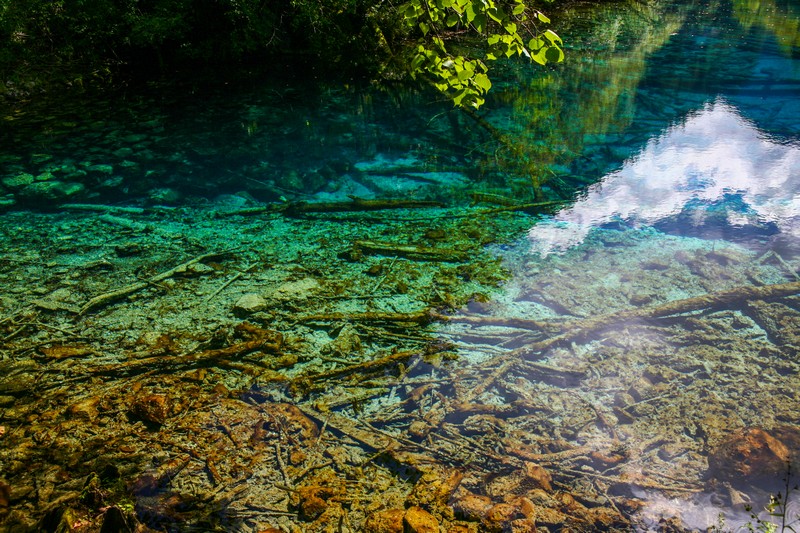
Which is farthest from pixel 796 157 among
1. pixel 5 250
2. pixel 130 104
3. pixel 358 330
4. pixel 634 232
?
pixel 130 104

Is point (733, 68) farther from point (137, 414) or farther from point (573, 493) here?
point (137, 414)

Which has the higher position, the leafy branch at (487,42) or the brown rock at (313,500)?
the leafy branch at (487,42)

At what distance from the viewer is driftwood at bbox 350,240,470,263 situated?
17.1ft

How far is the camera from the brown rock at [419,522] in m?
2.53

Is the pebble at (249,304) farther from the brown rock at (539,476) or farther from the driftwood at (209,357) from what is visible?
the brown rock at (539,476)

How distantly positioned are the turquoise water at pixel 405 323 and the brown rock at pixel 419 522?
0.07 metres

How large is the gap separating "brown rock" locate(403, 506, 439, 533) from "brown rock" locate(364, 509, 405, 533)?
0.04 metres

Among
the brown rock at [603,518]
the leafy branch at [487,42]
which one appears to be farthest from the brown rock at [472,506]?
the leafy branch at [487,42]

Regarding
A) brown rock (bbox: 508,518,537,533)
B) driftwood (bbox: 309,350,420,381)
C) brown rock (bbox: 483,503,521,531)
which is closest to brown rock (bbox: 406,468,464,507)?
brown rock (bbox: 483,503,521,531)

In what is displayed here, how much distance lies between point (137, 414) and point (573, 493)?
8.48 feet

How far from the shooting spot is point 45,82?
11.8 meters

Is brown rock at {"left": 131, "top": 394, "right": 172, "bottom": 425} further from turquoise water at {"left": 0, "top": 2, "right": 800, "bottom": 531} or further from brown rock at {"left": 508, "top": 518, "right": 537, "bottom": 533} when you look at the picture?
brown rock at {"left": 508, "top": 518, "right": 537, "bottom": 533}

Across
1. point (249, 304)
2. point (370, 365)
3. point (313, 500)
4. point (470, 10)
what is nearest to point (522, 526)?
point (313, 500)

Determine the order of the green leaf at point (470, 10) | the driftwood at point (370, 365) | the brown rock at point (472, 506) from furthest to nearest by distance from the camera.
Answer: the driftwood at point (370, 365) → the green leaf at point (470, 10) → the brown rock at point (472, 506)
